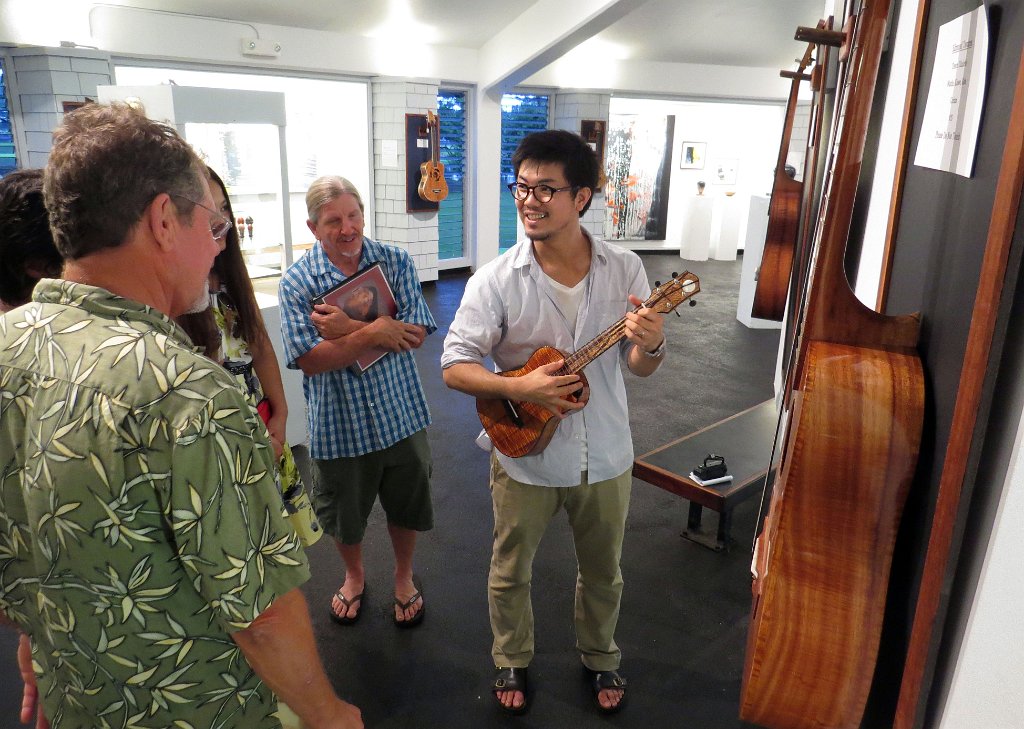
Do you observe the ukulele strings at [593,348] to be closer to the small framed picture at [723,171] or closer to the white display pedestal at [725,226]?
the white display pedestal at [725,226]

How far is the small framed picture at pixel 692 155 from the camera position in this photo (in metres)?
12.3

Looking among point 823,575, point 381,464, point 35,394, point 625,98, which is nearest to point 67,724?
point 35,394

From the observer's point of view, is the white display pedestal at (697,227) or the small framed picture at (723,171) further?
the small framed picture at (723,171)

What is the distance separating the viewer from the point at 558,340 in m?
Result: 2.19

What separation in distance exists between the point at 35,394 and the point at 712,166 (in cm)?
1261

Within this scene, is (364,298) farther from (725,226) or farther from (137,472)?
(725,226)

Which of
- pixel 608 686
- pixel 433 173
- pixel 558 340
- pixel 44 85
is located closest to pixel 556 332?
pixel 558 340

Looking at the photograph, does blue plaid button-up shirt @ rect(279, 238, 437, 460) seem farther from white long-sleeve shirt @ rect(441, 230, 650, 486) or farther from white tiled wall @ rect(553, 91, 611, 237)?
white tiled wall @ rect(553, 91, 611, 237)

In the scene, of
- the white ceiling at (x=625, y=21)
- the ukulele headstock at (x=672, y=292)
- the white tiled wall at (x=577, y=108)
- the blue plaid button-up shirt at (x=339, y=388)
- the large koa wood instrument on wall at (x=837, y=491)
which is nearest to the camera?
the large koa wood instrument on wall at (x=837, y=491)

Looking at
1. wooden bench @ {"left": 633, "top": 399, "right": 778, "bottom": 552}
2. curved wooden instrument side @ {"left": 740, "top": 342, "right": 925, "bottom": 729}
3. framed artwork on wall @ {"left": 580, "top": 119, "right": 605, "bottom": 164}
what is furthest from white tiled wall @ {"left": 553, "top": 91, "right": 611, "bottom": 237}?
curved wooden instrument side @ {"left": 740, "top": 342, "right": 925, "bottom": 729}

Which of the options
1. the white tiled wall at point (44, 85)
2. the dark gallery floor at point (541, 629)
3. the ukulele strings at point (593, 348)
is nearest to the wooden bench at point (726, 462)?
the dark gallery floor at point (541, 629)

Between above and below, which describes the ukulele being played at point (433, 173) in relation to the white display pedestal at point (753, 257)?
above

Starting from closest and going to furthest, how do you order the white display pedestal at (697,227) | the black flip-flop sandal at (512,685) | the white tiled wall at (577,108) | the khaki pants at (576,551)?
the khaki pants at (576,551), the black flip-flop sandal at (512,685), the white tiled wall at (577,108), the white display pedestal at (697,227)

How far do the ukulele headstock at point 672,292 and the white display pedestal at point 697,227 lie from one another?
10.5 m
